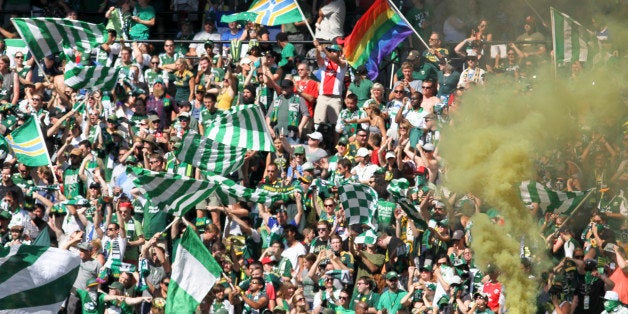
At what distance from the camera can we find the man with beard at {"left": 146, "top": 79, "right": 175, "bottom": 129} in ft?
88.5

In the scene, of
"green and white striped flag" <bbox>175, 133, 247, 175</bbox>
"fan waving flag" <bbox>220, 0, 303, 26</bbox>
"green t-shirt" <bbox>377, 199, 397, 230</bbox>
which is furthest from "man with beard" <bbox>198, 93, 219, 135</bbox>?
"green t-shirt" <bbox>377, 199, 397, 230</bbox>

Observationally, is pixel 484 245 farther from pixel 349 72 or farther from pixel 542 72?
pixel 349 72

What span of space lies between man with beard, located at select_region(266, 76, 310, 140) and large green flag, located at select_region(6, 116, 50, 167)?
3.65m

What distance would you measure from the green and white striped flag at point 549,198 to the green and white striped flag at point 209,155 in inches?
189

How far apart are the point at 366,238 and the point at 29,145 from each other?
687cm

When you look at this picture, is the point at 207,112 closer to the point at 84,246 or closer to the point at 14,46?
the point at 84,246

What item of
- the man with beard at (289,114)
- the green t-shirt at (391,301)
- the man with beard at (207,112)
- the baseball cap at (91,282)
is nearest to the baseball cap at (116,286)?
the baseball cap at (91,282)

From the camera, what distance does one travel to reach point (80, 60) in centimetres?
2841

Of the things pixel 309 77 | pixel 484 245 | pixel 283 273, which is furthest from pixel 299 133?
pixel 484 245

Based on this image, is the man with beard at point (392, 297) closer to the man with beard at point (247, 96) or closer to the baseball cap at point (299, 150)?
the baseball cap at point (299, 150)

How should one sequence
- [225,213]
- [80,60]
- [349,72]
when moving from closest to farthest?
1. [225,213]
2. [349,72]
3. [80,60]

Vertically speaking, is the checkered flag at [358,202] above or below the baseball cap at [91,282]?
above

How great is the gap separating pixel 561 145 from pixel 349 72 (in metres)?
4.86

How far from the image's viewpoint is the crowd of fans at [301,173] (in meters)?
21.4
